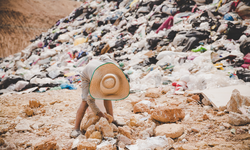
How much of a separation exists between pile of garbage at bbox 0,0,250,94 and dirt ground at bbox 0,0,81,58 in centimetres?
663

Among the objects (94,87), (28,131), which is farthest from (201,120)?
(28,131)

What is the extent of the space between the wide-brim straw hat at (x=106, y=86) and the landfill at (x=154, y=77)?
0.31m

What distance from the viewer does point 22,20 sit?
1406 cm

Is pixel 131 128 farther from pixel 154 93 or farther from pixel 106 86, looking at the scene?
pixel 154 93

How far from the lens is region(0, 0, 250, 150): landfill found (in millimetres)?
1319

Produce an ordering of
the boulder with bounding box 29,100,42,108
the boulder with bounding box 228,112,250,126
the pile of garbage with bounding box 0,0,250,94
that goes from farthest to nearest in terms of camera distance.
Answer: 1. the pile of garbage with bounding box 0,0,250,94
2. the boulder with bounding box 29,100,42,108
3. the boulder with bounding box 228,112,250,126

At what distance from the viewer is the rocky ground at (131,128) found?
3.93 ft

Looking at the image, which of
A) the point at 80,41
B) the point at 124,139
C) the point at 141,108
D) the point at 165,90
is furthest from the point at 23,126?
the point at 80,41

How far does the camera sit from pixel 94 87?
123 centimetres

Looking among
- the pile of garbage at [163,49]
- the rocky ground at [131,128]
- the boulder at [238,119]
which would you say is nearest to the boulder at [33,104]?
the rocky ground at [131,128]

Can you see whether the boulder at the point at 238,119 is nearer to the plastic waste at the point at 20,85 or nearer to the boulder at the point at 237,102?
the boulder at the point at 237,102

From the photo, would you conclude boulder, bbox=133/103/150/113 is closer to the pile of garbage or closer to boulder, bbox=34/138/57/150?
the pile of garbage

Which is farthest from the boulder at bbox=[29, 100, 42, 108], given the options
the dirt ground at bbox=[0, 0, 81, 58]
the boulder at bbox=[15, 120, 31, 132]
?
the dirt ground at bbox=[0, 0, 81, 58]

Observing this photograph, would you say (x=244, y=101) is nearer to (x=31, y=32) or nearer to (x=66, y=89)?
(x=66, y=89)
